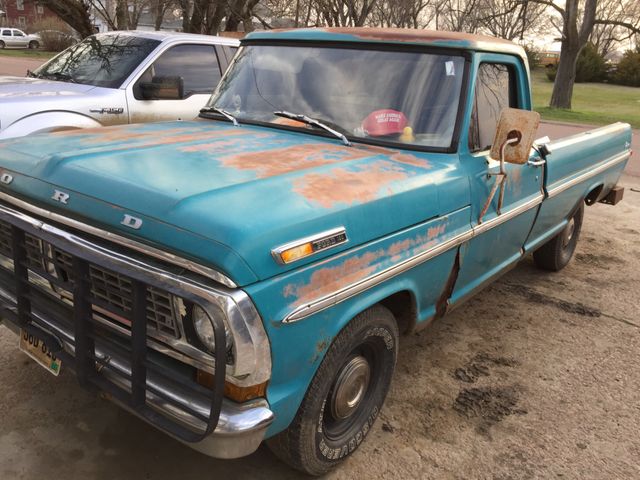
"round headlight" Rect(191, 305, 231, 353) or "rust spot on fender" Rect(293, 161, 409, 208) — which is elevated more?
"rust spot on fender" Rect(293, 161, 409, 208)

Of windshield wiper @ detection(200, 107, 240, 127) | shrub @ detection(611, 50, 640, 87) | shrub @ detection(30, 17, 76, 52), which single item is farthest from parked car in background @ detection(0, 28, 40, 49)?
windshield wiper @ detection(200, 107, 240, 127)

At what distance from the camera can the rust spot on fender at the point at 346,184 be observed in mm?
2447

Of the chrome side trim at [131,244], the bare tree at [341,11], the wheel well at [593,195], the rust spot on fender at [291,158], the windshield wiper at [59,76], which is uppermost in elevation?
the bare tree at [341,11]

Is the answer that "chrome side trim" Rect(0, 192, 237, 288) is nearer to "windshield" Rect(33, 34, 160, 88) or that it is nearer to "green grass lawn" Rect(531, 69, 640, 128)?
"windshield" Rect(33, 34, 160, 88)

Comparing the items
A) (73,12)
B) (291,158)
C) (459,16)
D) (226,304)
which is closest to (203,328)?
(226,304)

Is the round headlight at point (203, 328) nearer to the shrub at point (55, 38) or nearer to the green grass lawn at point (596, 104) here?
the green grass lawn at point (596, 104)

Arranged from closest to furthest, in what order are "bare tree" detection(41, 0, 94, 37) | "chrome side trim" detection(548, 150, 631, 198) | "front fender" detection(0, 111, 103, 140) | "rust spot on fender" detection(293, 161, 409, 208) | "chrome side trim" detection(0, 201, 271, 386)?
"chrome side trim" detection(0, 201, 271, 386), "rust spot on fender" detection(293, 161, 409, 208), "chrome side trim" detection(548, 150, 631, 198), "front fender" detection(0, 111, 103, 140), "bare tree" detection(41, 0, 94, 37)

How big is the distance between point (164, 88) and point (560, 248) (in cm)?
405

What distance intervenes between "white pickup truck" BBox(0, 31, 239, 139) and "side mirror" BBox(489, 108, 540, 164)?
3.42 metres

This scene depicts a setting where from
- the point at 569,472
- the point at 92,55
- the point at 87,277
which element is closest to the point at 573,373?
the point at 569,472

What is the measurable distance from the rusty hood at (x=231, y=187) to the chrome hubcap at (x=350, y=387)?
65 centimetres

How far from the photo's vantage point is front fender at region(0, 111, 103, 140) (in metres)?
5.30

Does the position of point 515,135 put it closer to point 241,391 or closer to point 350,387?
point 350,387

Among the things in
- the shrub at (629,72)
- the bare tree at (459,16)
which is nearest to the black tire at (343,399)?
the bare tree at (459,16)
